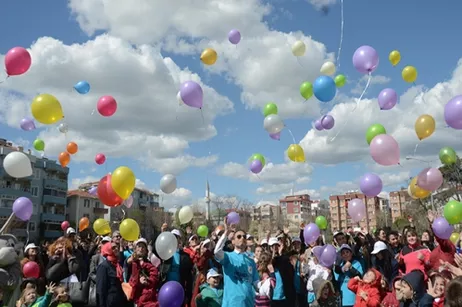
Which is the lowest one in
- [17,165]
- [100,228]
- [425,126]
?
[100,228]

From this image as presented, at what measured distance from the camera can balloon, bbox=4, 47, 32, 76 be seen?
295 inches

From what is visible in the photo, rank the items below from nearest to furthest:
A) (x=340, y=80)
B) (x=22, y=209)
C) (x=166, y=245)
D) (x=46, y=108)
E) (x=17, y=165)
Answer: (x=166, y=245) → (x=46, y=108) → (x=17, y=165) → (x=22, y=209) → (x=340, y=80)

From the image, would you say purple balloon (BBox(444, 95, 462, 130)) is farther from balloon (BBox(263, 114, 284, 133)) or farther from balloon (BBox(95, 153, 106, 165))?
balloon (BBox(95, 153, 106, 165))

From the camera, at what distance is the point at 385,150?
6.89m

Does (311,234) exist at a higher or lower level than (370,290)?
higher

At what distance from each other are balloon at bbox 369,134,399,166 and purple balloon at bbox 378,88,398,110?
1964 millimetres

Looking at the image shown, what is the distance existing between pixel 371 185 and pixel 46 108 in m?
6.30

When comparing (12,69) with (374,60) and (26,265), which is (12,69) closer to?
(26,265)

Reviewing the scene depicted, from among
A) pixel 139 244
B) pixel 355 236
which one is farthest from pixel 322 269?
pixel 139 244

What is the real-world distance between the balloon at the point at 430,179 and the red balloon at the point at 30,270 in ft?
22.1

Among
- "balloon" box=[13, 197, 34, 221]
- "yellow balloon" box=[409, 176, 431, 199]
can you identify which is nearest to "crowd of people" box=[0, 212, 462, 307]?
"yellow balloon" box=[409, 176, 431, 199]

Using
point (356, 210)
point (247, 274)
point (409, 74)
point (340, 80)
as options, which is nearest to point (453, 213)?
point (356, 210)

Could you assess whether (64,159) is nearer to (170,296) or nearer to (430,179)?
(170,296)

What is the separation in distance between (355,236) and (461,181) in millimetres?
32137
